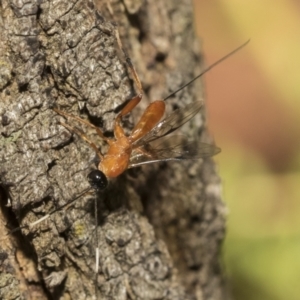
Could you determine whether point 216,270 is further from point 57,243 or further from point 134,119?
point 57,243

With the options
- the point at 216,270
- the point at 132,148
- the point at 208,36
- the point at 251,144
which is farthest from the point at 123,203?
the point at 208,36

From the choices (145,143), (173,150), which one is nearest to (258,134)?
(173,150)

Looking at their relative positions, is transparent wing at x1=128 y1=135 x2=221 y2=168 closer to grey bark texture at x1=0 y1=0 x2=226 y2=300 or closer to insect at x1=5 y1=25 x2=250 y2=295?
insect at x1=5 y1=25 x2=250 y2=295

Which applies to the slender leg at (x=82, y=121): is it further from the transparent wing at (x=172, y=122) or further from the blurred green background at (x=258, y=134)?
the blurred green background at (x=258, y=134)

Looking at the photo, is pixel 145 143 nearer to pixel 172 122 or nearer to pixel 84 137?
pixel 172 122

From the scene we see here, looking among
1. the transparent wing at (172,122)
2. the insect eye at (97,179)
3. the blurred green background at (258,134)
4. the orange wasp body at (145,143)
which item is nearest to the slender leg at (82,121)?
the orange wasp body at (145,143)

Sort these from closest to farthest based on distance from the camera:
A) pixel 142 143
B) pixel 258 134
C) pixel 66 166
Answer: pixel 66 166 < pixel 142 143 < pixel 258 134
